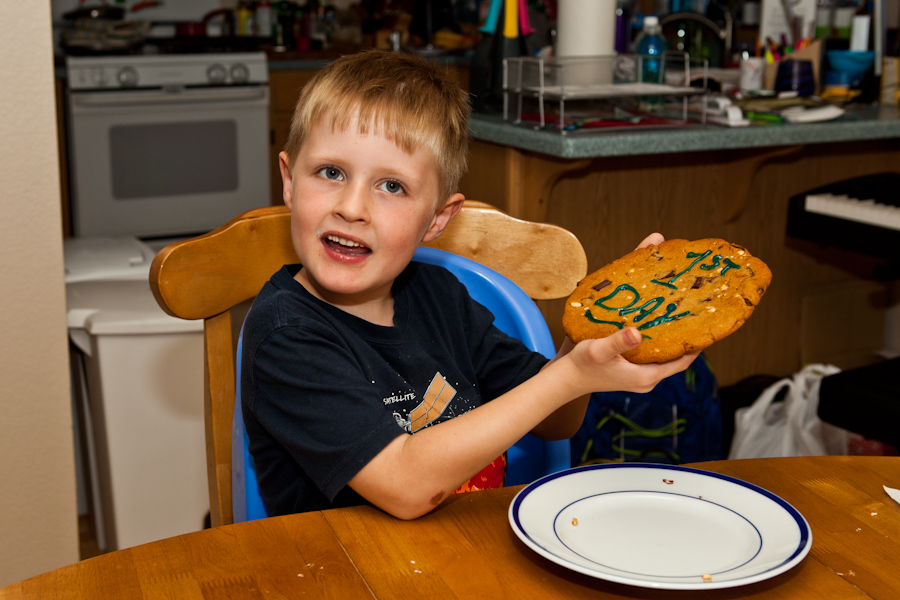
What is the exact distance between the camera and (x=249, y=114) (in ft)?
12.3

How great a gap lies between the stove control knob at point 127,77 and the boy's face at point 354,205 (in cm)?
285

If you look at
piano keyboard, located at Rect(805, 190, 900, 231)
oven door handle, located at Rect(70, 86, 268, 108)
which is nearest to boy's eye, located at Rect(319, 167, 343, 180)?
piano keyboard, located at Rect(805, 190, 900, 231)

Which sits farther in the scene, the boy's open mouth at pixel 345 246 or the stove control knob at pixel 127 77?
the stove control knob at pixel 127 77

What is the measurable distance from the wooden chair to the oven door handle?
8.79ft

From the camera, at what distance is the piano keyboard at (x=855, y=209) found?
78.2 inches

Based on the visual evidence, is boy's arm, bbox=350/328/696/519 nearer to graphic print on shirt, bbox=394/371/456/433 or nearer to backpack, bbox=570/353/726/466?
graphic print on shirt, bbox=394/371/456/433

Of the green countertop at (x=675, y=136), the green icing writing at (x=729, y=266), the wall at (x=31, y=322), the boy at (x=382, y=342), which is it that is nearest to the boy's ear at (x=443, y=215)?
the boy at (x=382, y=342)

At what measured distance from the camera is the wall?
131cm

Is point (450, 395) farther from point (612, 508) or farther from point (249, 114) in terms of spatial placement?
point (249, 114)

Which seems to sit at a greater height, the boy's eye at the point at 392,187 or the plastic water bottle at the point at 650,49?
the plastic water bottle at the point at 650,49

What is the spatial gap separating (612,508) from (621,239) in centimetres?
158

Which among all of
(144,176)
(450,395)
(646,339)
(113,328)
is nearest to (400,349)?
(450,395)

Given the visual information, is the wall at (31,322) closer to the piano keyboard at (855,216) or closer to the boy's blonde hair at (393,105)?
the boy's blonde hair at (393,105)

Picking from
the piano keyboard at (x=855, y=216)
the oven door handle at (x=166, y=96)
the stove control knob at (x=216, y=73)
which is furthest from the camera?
the stove control knob at (x=216, y=73)
